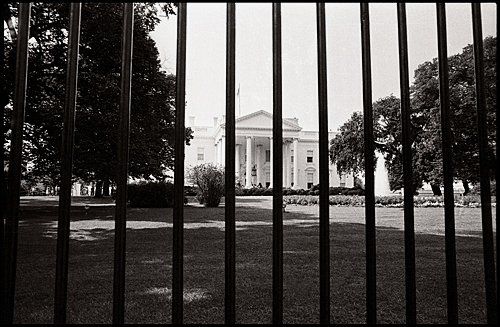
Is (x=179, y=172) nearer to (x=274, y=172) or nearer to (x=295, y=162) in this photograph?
(x=274, y=172)

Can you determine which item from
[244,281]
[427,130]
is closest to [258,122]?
[427,130]

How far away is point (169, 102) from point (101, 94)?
124 inches

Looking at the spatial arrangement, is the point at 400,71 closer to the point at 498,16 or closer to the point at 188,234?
the point at 498,16

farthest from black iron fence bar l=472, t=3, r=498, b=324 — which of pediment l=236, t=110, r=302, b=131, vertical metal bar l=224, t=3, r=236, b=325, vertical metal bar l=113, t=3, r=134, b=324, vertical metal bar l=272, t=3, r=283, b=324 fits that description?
pediment l=236, t=110, r=302, b=131

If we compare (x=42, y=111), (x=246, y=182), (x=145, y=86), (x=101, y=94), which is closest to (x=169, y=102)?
(x=145, y=86)

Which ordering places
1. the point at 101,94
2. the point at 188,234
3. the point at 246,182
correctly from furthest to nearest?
the point at 246,182 < the point at 101,94 < the point at 188,234

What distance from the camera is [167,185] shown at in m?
19.4

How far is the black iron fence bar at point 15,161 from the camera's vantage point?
42.8 inches

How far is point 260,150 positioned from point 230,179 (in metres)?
55.5

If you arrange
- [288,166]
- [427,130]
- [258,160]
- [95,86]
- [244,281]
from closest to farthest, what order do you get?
[244,281], [95,86], [427,130], [288,166], [258,160]

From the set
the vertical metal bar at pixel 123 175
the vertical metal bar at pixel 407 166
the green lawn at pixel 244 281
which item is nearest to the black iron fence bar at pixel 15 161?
the vertical metal bar at pixel 123 175

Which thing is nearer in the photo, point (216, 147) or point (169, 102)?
point (169, 102)

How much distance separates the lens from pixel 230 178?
4.10 ft

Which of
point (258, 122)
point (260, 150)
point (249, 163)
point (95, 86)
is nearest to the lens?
point (95, 86)
